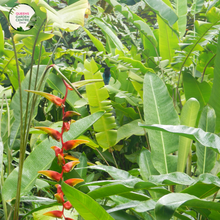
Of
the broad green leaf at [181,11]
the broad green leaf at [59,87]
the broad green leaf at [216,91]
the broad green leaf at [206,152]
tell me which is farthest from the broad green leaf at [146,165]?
the broad green leaf at [181,11]

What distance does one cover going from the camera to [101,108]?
0.90 m

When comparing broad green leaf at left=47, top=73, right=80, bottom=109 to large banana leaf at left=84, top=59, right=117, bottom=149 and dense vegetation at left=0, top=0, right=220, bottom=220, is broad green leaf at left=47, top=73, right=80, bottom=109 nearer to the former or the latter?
dense vegetation at left=0, top=0, right=220, bottom=220

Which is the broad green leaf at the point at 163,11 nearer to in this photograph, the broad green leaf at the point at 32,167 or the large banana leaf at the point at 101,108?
the large banana leaf at the point at 101,108

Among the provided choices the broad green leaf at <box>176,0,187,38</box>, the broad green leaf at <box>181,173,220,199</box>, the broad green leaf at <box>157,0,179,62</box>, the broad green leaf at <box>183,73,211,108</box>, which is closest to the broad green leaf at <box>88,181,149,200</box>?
the broad green leaf at <box>181,173,220,199</box>

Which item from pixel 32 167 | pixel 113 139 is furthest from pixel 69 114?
pixel 113 139

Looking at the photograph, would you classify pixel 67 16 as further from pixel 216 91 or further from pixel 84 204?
pixel 216 91

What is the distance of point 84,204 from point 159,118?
0.39 m

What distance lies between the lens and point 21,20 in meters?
0.55

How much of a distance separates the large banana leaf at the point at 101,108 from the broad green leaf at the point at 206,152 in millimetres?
326

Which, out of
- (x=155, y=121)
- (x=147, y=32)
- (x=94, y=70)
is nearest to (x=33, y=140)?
(x=94, y=70)

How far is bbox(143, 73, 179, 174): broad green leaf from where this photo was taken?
26.3 inches

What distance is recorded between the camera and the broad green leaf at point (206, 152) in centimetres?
64

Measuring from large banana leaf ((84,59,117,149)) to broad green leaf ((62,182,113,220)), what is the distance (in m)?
0.45

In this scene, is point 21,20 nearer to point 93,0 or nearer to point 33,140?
point 33,140
